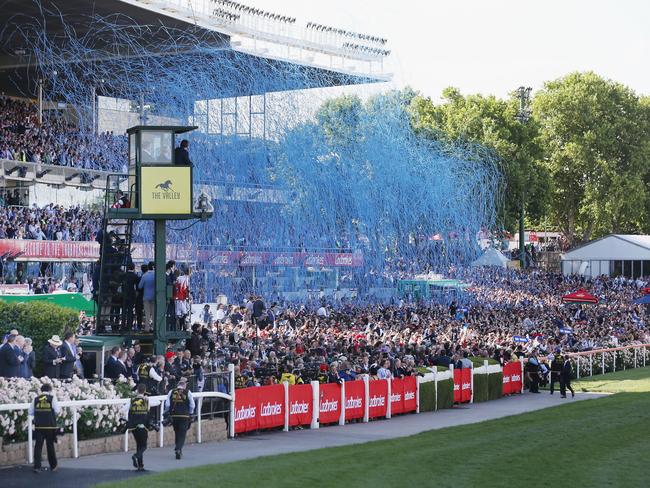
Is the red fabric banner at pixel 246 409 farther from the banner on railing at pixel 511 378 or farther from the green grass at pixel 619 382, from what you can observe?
the green grass at pixel 619 382

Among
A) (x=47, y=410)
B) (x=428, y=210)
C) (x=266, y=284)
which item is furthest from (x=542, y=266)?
(x=47, y=410)

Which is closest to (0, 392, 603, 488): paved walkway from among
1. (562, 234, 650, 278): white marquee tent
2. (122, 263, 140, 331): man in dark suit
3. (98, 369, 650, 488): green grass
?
(98, 369, 650, 488): green grass

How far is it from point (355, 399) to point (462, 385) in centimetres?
552

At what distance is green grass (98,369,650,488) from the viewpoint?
1584cm

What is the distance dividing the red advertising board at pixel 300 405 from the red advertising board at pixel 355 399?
1.22m

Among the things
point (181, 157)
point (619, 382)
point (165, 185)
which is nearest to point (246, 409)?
point (165, 185)

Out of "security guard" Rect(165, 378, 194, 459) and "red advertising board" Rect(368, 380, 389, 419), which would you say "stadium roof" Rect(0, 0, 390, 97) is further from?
"security guard" Rect(165, 378, 194, 459)

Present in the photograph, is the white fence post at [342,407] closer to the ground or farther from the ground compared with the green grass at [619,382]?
farther from the ground

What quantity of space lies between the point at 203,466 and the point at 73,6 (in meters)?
37.5

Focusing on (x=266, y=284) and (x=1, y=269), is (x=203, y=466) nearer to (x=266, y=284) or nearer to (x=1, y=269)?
(x=1, y=269)

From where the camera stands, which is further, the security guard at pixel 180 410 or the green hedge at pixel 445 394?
the green hedge at pixel 445 394

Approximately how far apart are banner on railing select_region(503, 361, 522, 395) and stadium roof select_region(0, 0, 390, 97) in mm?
26228

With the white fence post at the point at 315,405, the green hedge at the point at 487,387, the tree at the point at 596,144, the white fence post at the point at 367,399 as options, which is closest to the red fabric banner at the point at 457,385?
the green hedge at the point at 487,387

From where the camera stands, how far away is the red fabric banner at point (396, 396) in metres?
25.4
